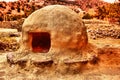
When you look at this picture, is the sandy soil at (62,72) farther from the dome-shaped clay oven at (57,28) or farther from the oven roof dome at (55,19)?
the oven roof dome at (55,19)

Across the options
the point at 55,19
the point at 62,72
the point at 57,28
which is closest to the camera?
the point at 62,72

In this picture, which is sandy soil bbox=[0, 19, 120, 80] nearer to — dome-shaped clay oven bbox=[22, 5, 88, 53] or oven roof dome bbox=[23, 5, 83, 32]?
dome-shaped clay oven bbox=[22, 5, 88, 53]

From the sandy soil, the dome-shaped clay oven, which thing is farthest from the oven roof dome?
the sandy soil

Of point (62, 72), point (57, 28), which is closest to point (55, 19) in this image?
point (57, 28)

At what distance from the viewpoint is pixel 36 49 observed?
9.71 metres

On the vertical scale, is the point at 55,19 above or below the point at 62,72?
above

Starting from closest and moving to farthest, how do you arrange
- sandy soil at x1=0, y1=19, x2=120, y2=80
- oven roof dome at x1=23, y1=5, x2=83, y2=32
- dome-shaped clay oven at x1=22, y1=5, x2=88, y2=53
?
sandy soil at x1=0, y1=19, x2=120, y2=80
dome-shaped clay oven at x1=22, y1=5, x2=88, y2=53
oven roof dome at x1=23, y1=5, x2=83, y2=32

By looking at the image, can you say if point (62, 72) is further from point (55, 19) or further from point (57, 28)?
point (55, 19)

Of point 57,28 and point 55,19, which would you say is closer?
point 57,28

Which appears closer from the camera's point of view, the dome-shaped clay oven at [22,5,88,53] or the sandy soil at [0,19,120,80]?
the sandy soil at [0,19,120,80]

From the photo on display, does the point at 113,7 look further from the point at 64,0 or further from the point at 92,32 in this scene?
the point at 64,0

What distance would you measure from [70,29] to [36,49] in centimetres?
187

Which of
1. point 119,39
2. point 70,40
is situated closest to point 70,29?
point 70,40

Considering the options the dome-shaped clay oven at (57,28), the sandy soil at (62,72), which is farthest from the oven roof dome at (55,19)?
the sandy soil at (62,72)
